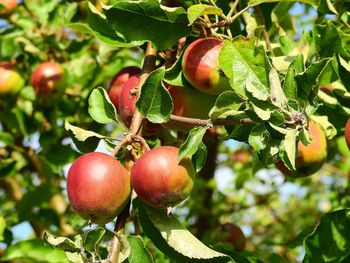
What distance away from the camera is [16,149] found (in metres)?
2.25

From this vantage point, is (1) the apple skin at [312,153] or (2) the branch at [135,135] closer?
(2) the branch at [135,135]

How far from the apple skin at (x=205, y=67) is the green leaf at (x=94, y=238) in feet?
1.13

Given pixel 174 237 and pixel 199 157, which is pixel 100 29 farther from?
pixel 174 237

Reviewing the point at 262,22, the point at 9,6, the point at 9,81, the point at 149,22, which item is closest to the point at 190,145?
the point at 149,22

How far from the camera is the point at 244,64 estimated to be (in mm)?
1098

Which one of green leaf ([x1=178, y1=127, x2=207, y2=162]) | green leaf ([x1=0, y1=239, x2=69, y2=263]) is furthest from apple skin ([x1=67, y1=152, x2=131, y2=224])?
green leaf ([x1=0, y1=239, x2=69, y2=263])

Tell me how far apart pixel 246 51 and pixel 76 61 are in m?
1.18

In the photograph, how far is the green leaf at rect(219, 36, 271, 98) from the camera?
3.52ft

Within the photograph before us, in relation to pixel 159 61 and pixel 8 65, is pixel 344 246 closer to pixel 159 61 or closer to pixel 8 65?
pixel 159 61

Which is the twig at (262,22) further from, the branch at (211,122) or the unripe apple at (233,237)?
the unripe apple at (233,237)

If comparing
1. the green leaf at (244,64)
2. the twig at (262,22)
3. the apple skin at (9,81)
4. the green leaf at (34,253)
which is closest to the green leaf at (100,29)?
the green leaf at (244,64)

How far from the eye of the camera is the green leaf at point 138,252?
1050mm

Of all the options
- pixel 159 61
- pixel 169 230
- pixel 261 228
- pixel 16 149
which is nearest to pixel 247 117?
pixel 169 230

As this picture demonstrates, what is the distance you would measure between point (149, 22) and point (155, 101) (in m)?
0.17
